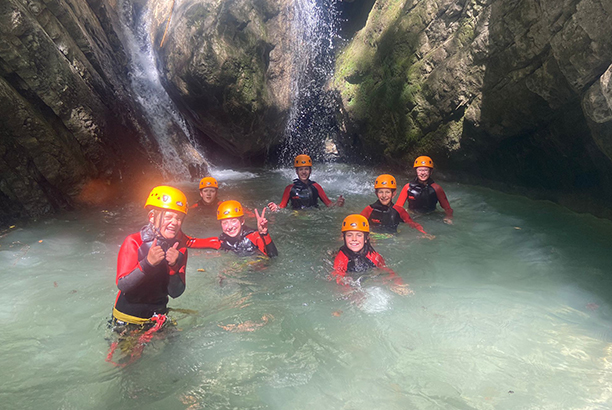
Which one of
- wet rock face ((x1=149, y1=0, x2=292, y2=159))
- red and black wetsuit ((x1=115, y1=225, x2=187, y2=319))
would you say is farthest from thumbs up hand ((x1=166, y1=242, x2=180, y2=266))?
wet rock face ((x1=149, y1=0, x2=292, y2=159))

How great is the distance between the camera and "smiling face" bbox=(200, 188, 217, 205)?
23.6 ft

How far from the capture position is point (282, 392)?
2.96 m

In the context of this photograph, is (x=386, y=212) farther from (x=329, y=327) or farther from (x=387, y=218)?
(x=329, y=327)

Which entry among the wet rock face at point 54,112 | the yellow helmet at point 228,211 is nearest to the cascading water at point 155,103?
the wet rock face at point 54,112

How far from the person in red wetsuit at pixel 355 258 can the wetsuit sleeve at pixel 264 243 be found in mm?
970

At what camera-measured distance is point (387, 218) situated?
648 cm

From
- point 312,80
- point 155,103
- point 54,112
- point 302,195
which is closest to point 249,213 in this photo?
point 302,195

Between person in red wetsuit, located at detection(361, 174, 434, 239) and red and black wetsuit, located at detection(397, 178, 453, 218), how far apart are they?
69cm

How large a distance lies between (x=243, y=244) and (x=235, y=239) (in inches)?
5.3

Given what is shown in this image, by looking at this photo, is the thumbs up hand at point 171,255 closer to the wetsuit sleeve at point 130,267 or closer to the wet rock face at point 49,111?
the wetsuit sleeve at point 130,267

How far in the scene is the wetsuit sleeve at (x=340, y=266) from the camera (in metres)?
4.90

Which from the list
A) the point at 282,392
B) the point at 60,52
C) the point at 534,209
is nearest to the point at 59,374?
the point at 282,392

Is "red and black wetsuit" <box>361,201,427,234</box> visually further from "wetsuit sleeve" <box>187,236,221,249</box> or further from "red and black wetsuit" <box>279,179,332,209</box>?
"wetsuit sleeve" <box>187,236,221,249</box>

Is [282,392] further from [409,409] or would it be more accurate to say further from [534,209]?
[534,209]
